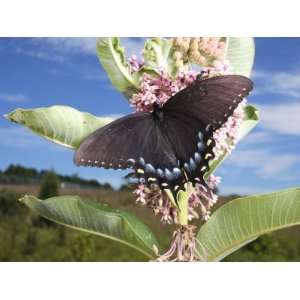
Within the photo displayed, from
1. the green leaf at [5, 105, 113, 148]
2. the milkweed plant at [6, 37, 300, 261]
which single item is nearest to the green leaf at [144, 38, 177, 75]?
the milkweed plant at [6, 37, 300, 261]

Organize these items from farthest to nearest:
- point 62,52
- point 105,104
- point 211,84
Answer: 1. point 62,52
2. point 105,104
3. point 211,84

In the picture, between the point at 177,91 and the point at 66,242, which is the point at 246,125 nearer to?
the point at 177,91

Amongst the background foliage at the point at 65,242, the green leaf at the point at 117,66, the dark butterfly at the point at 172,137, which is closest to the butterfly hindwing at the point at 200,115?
the dark butterfly at the point at 172,137

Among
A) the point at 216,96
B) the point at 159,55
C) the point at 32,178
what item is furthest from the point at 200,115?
the point at 32,178

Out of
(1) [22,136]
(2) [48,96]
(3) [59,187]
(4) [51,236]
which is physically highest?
(2) [48,96]

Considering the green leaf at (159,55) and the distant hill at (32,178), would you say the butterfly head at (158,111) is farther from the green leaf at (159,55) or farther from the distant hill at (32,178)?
the distant hill at (32,178)

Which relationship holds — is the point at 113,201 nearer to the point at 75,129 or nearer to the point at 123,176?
the point at 123,176
